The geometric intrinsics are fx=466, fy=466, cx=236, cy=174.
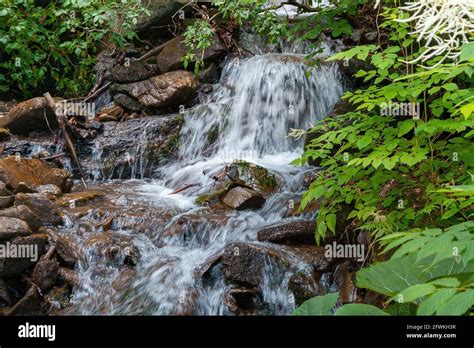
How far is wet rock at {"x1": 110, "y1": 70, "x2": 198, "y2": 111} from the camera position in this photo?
8234mm

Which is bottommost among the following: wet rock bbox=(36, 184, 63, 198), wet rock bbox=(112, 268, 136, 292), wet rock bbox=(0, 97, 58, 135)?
wet rock bbox=(112, 268, 136, 292)

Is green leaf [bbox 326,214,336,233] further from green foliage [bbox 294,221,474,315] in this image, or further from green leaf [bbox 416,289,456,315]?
green leaf [bbox 416,289,456,315]

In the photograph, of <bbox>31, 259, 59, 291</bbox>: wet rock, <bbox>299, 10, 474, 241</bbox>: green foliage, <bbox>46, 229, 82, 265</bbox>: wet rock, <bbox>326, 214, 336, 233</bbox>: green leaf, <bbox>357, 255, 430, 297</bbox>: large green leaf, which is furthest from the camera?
<bbox>46, 229, 82, 265</bbox>: wet rock

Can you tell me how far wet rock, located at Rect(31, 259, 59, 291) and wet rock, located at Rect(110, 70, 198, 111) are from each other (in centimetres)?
453

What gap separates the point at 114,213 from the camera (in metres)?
Answer: 5.20

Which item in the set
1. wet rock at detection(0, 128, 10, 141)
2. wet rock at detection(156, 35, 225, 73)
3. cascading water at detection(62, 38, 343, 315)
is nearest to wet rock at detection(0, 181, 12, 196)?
cascading water at detection(62, 38, 343, 315)

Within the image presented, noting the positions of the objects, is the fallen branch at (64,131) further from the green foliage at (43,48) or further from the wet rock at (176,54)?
the wet rock at (176,54)

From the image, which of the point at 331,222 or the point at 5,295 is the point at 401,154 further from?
the point at 5,295

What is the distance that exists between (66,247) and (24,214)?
0.54 meters

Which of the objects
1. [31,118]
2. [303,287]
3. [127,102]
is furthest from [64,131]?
[303,287]

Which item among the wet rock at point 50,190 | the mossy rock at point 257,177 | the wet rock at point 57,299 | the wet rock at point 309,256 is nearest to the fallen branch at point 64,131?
the wet rock at point 50,190

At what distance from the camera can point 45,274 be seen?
13.4 ft

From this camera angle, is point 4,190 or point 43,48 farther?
point 43,48
